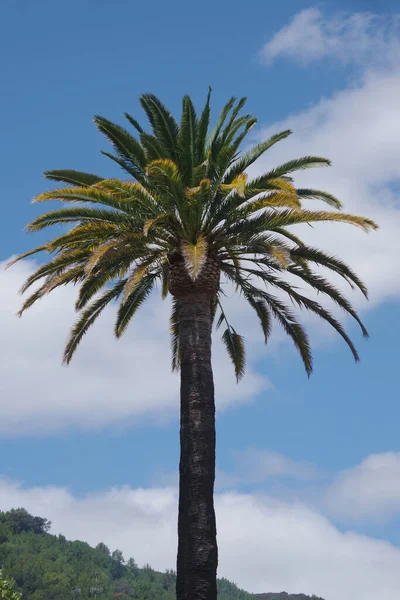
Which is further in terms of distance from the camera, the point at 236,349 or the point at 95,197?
the point at 236,349

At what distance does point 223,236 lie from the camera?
20016 millimetres

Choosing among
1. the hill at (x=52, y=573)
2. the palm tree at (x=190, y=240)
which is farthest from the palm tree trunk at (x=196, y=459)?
the hill at (x=52, y=573)

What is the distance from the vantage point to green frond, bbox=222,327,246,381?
80.4ft

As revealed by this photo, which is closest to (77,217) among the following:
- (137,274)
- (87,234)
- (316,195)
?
(87,234)

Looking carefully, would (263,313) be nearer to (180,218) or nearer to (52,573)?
(180,218)

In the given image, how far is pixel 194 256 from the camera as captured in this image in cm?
1795

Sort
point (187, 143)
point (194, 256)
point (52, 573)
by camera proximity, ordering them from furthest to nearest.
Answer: point (52, 573) < point (187, 143) < point (194, 256)

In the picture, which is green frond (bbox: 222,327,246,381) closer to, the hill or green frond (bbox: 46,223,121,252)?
green frond (bbox: 46,223,121,252)

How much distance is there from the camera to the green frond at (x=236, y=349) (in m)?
24.5

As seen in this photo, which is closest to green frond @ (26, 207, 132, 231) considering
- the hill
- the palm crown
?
the palm crown

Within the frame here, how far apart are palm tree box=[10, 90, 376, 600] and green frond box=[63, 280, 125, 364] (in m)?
0.02

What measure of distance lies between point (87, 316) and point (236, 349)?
14.7 ft

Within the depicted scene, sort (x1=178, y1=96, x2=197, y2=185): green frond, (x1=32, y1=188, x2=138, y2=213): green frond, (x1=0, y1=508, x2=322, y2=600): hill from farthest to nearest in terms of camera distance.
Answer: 1. (x1=0, y1=508, x2=322, y2=600): hill
2. (x1=178, y1=96, x2=197, y2=185): green frond
3. (x1=32, y1=188, x2=138, y2=213): green frond

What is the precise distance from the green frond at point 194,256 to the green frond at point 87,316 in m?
4.01
